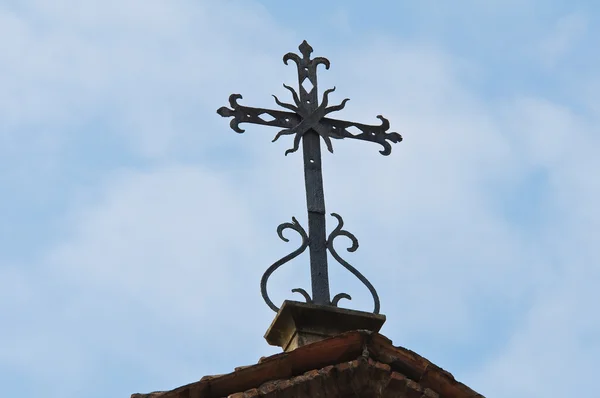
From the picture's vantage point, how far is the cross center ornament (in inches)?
393

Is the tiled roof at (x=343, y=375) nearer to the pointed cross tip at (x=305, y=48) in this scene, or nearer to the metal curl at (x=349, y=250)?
the metal curl at (x=349, y=250)

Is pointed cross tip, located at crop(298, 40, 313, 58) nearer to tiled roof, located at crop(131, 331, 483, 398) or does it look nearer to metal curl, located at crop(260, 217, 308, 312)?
metal curl, located at crop(260, 217, 308, 312)

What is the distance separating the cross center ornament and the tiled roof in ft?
3.50

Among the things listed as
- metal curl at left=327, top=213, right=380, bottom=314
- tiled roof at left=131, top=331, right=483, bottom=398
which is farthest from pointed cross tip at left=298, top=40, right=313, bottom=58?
tiled roof at left=131, top=331, right=483, bottom=398

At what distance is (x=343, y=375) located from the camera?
345 inches

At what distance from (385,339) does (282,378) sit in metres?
0.59

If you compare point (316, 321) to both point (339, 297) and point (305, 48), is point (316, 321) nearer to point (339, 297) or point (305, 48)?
point (339, 297)

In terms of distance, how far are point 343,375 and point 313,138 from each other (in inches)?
94.9

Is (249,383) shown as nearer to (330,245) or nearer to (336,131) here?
(330,245)

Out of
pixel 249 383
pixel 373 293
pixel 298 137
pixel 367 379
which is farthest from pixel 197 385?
pixel 298 137

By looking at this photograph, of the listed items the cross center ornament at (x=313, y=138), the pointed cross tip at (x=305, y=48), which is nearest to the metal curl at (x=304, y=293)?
the cross center ornament at (x=313, y=138)

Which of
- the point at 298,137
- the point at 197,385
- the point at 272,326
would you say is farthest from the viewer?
the point at 298,137

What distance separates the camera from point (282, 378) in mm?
8742

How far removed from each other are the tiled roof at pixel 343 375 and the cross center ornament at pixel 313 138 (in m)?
1.07
